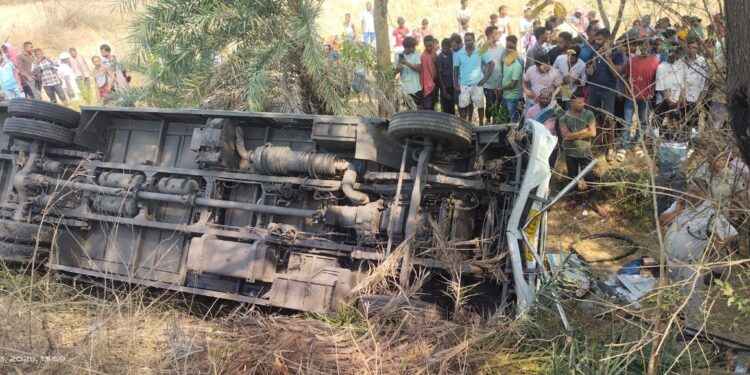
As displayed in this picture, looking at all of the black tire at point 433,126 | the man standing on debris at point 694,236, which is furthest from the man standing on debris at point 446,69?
the man standing on debris at point 694,236

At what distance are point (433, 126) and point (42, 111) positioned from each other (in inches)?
207

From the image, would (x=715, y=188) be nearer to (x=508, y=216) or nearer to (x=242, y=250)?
(x=508, y=216)

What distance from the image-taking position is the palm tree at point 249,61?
10.5 metres

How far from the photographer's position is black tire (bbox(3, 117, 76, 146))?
8.16 metres

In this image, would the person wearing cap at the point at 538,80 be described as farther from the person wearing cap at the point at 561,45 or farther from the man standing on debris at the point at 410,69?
the man standing on debris at the point at 410,69

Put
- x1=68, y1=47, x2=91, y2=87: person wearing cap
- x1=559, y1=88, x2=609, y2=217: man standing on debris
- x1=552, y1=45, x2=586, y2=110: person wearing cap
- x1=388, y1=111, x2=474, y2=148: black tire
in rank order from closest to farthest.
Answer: x1=388, y1=111, x2=474, y2=148: black tire → x1=559, y1=88, x2=609, y2=217: man standing on debris → x1=552, y1=45, x2=586, y2=110: person wearing cap → x1=68, y1=47, x2=91, y2=87: person wearing cap

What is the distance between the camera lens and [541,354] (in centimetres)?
495

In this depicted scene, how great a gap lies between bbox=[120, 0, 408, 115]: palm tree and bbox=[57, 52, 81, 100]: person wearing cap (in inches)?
364

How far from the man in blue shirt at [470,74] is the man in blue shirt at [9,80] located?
41.7 feet

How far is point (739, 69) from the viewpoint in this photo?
3643 mm

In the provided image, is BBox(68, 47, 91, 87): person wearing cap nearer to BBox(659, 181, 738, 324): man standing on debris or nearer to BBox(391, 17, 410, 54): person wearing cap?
BBox(391, 17, 410, 54): person wearing cap

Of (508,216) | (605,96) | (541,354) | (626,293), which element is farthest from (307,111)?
(541,354)
